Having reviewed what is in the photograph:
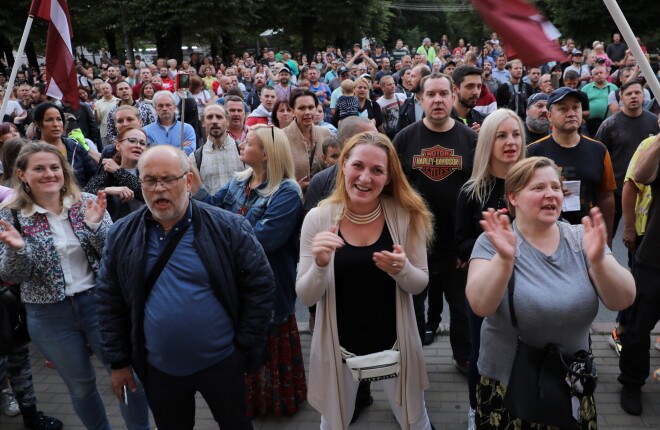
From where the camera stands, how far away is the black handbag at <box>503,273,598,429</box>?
103 inches

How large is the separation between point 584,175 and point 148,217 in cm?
305

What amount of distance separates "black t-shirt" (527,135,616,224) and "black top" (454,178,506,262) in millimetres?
735

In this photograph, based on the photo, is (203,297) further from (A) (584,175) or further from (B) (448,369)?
(A) (584,175)

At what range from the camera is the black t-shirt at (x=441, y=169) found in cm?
425

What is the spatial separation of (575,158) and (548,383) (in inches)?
81.3

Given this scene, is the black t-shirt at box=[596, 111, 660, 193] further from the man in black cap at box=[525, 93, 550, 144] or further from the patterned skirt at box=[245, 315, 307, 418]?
the patterned skirt at box=[245, 315, 307, 418]

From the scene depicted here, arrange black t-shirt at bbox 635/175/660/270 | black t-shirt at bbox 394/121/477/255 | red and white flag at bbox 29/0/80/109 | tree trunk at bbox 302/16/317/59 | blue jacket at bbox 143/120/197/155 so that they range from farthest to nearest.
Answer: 1. tree trunk at bbox 302/16/317/59
2. blue jacket at bbox 143/120/197/155
3. red and white flag at bbox 29/0/80/109
4. black t-shirt at bbox 394/121/477/255
5. black t-shirt at bbox 635/175/660/270

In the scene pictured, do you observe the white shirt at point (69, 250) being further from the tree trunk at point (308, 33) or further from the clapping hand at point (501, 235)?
the tree trunk at point (308, 33)

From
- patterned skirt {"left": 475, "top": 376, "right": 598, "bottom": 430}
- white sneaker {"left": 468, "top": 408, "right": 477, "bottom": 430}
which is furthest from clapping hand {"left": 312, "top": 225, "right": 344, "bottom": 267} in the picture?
white sneaker {"left": 468, "top": 408, "right": 477, "bottom": 430}

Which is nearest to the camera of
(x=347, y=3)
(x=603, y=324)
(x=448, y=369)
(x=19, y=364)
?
(x=19, y=364)

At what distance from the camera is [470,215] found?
3.69 meters

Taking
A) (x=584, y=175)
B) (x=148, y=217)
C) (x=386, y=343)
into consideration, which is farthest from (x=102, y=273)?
(x=584, y=175)

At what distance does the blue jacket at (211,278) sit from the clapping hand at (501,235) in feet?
4.11

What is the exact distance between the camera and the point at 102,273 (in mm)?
3023
